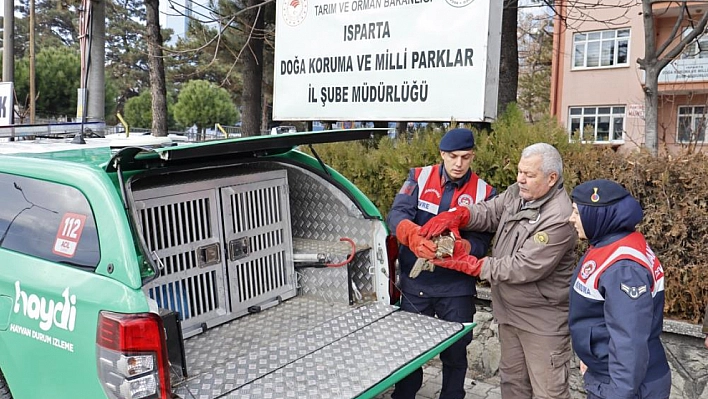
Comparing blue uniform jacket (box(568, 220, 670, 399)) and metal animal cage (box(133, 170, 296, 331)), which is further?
metal animal cage (box(133, 170, 296, 331))

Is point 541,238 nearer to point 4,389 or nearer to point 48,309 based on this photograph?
point 48,309

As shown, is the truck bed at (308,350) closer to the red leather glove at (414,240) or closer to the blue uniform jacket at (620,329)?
the red leather glove at (414,240)

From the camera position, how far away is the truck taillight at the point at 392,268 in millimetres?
3711

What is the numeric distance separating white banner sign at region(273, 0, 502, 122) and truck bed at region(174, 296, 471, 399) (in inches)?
88.1

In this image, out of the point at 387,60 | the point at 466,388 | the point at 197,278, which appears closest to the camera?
the point at 197,278

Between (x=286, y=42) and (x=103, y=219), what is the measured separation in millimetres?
4265

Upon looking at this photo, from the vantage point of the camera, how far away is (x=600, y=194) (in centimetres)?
249

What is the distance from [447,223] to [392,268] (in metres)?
0.57

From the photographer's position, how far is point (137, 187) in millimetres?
3025

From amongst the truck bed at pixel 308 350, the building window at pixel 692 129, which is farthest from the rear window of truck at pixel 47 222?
the building window at pixel 692 129

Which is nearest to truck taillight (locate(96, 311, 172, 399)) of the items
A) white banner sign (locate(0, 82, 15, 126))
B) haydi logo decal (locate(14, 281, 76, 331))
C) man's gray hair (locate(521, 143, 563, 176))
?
haydi logo decal (locate(14, 281, 76, 331))

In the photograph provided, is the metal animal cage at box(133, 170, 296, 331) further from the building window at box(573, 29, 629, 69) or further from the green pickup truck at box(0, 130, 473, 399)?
the building window at box(573, 29, 629, 69)

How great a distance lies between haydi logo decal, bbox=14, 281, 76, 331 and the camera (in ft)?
7.83

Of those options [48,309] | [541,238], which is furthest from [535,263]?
[48,309]
